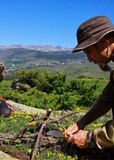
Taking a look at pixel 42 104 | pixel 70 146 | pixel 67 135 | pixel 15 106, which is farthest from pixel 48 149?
pixel 42 104

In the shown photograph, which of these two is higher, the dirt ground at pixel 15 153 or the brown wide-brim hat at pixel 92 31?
the brown wide-brim hat at pixel 92 31

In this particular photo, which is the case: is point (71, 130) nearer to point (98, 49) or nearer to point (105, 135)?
point (105, 135)

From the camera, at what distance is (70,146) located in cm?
683

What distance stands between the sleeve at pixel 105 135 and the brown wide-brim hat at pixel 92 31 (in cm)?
76

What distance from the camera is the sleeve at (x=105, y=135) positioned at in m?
3.66

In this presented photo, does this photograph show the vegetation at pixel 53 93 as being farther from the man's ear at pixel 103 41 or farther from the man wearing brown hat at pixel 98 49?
the man's ear at pixel 103 41

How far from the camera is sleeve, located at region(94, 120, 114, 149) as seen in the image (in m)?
3.66

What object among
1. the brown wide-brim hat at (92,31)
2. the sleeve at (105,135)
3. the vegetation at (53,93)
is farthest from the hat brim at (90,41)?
the vegetation at (53,93)

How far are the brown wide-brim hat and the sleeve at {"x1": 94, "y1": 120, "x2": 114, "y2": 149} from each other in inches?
30.0

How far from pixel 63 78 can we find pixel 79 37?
71.9 feet

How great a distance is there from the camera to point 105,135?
370 cm

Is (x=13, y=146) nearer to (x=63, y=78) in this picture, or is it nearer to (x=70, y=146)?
(x=70, y=146)

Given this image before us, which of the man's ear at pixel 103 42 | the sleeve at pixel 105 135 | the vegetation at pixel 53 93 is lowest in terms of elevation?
the vegetation at pixel 53 93

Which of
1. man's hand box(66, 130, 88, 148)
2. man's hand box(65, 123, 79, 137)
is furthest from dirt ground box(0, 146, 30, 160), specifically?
man's hand box(66, 130, 88, 148)
